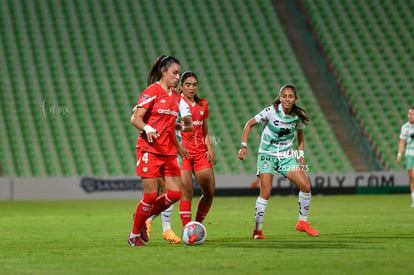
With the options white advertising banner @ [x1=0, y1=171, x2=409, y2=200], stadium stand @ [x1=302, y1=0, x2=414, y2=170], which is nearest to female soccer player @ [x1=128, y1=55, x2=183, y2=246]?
white advertising banner @ [x1=0, y1=171, x2=409, y2=200]

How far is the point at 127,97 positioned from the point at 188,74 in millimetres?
15271

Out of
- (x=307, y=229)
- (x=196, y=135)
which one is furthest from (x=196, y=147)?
(x=307, y=229)

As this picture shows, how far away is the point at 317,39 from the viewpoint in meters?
27.6

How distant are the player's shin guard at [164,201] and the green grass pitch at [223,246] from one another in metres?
0.42

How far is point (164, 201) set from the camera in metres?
8.51

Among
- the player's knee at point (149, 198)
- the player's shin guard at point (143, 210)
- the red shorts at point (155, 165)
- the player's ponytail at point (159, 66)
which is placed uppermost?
the player's ponytail at point (159, 66)

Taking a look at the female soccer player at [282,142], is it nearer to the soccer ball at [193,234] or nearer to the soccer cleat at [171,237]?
the soccer cleat at [171,237]

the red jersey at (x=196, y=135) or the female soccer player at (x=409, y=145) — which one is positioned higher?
the red jersey at (x=196, y=135)

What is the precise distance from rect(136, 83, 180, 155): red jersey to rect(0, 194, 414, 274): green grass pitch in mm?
1122

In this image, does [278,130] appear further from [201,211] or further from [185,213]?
[185,213]

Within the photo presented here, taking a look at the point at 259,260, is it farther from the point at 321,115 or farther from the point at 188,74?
the point at 321,115

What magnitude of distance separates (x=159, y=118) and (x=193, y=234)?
1.37 metres

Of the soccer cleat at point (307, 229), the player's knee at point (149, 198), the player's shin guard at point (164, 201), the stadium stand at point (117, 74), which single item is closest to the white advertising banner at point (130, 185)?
the stadium stand at point (117, 74)

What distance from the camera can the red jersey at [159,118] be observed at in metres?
8.30
